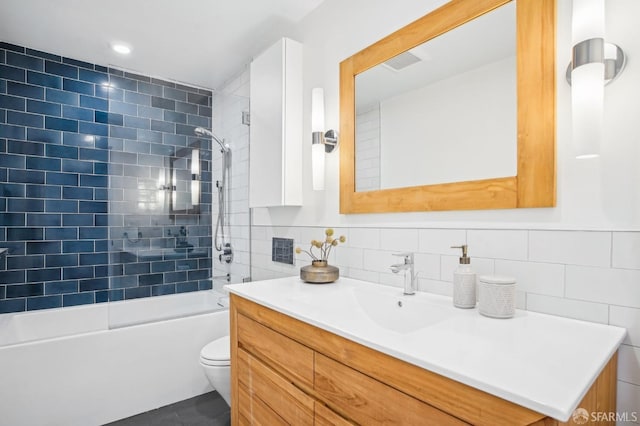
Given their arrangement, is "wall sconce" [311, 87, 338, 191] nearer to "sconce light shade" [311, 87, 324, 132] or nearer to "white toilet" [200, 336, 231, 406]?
"sconce light shade" [311, 87, 324, 132]

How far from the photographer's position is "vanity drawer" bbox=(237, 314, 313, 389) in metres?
1.13

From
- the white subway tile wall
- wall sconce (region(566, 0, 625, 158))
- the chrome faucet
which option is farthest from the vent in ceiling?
the chrome faucet

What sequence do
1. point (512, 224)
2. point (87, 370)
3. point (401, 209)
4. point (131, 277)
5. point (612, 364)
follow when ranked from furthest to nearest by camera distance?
point (131, 277), point (87, 370), point (401, 209), point (512, 224), point (612, 364)

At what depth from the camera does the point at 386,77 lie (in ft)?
5.39

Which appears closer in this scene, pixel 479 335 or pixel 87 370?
pixel 479 335

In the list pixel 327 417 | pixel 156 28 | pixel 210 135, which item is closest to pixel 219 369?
pixel 327 417

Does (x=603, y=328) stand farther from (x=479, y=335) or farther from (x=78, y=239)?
(x=78, y=239)

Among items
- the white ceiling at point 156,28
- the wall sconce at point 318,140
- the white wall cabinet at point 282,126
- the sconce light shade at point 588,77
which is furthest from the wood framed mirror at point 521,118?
the white ceiling at point 156,28

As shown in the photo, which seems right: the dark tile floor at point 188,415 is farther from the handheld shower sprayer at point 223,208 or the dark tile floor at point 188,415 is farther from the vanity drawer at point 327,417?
the vanity drawer at point 327,417

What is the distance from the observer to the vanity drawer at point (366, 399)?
2.55ft

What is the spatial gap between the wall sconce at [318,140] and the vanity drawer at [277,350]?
0.85 meters

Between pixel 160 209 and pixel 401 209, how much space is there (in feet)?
5.65

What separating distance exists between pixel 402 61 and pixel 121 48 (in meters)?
2.22

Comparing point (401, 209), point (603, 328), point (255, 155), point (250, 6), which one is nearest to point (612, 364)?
point (603, 328)
